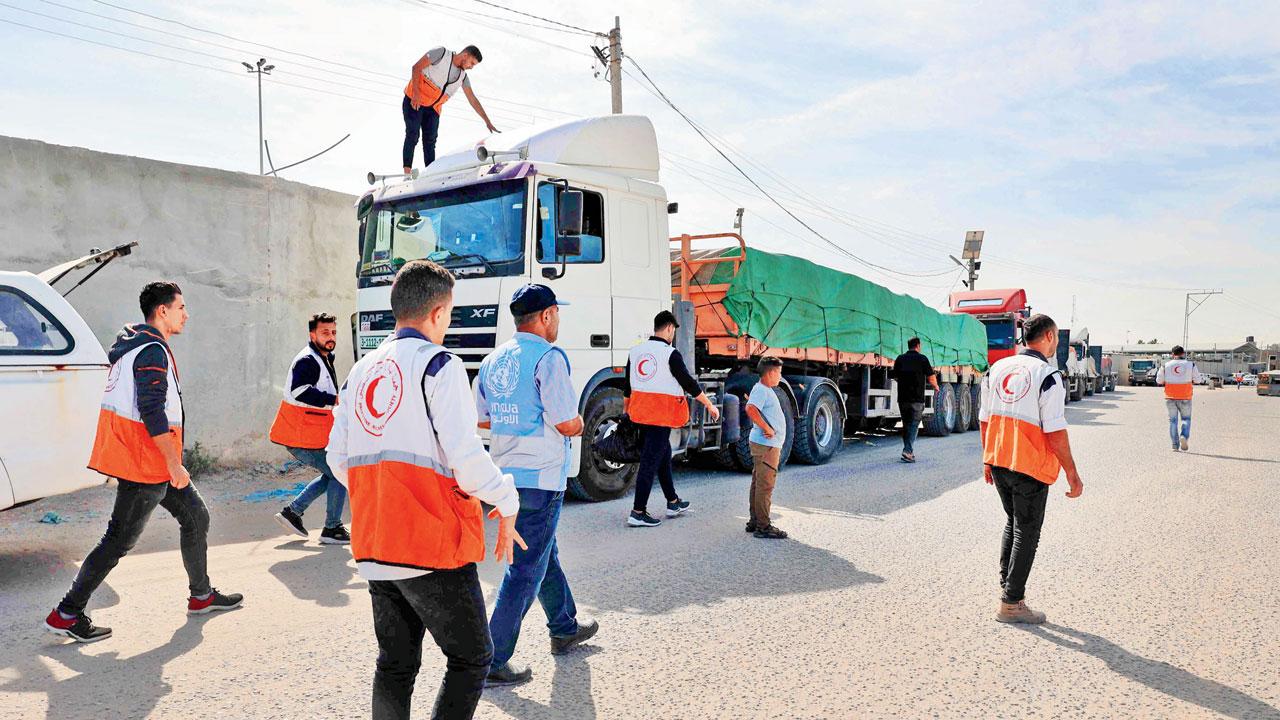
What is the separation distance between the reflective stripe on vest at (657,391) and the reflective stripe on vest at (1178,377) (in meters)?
9.90

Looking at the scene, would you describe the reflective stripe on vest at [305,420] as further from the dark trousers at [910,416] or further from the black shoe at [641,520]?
the dark trousers at [910,416]

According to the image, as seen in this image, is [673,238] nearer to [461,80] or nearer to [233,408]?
[461,80]

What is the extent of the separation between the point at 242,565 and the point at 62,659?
5.65ft

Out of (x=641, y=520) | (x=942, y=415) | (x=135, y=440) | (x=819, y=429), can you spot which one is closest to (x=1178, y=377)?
(x=942, y=415)

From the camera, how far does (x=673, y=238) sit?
31.8ft

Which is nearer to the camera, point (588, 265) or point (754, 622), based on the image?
point (754, 622)

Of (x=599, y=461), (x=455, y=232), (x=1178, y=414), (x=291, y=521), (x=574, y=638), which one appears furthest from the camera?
(x=1178, y=414)

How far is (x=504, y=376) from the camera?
352cm

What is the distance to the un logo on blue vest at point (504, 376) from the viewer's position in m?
3.48

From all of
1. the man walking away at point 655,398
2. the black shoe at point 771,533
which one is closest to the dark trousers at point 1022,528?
the black shoe at point 771,533

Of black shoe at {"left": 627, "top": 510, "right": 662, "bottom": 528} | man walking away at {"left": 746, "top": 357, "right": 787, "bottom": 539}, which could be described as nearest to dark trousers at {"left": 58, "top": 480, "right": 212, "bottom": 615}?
black shoe at {"left": 627, "top": 510, "right": 662, "bottom": 528}

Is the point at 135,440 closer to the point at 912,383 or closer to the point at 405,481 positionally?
the point at 405,481

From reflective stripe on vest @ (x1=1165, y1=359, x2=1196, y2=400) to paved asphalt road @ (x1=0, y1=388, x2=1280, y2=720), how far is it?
5.79 m

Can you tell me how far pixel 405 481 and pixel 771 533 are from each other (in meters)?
4.36
